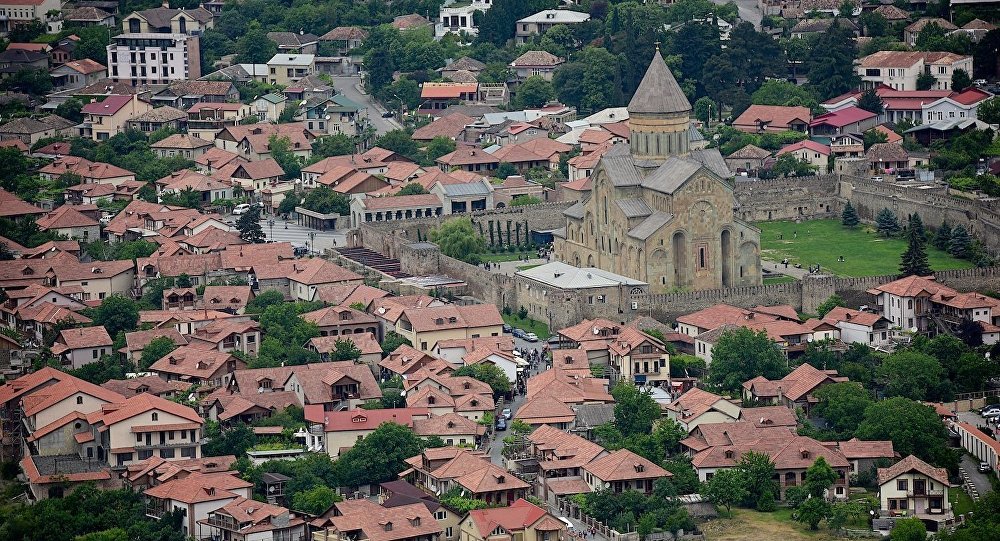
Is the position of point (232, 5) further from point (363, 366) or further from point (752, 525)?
point (752, 525)

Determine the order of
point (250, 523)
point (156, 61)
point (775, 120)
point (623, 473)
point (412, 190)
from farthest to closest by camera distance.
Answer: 1. point (156, 61)
2. point (775, 120)
3. point (412, 190)
4. point (623, 473)
5. point (250, 523)

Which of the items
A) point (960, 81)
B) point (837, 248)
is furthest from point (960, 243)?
point (960, 81)

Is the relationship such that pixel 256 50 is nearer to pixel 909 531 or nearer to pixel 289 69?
pixel 289 69

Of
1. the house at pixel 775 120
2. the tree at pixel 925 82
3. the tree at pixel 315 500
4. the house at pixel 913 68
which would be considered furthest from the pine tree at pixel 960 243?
the tree at pixel 315 500

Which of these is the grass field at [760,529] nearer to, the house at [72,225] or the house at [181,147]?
the house at [72,225]

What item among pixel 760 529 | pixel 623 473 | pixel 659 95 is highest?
pixel 659 95

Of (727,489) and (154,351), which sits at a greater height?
(154,351)

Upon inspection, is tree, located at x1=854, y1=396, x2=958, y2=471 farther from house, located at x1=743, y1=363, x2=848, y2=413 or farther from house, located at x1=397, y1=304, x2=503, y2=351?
house, located at x1=397, y1=304, x2=503, y2=351
